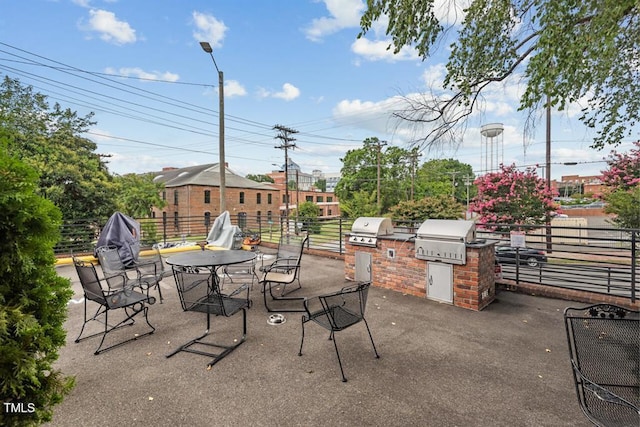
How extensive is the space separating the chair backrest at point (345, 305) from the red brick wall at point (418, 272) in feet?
6.34

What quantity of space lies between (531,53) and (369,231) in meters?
3.00

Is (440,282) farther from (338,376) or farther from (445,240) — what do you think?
(338,376)

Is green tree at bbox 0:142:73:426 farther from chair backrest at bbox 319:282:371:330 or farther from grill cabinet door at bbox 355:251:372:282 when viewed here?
grill cabinet door at bbox 355:251:372:282

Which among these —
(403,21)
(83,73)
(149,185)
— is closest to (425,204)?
(403,21)

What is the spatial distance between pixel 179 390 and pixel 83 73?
13658 mm

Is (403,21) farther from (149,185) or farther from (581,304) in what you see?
(149,185)

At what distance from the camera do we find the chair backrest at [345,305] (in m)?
2.38

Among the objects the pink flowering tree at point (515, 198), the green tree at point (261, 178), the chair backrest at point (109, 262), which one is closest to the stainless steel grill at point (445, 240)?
the chair backrest at point (109, 262)

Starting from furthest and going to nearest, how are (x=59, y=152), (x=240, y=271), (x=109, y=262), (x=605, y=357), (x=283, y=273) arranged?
(x=59, y=152), (x=240, y=271), (x=109, y=262), (x=283, y=273), (x=605, y=357)

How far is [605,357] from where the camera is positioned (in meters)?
1.52

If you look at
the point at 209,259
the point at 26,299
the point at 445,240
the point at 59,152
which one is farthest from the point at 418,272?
the point at 59,152

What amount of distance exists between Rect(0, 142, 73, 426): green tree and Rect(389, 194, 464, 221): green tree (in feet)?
48.2

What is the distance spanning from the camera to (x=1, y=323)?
1.17m

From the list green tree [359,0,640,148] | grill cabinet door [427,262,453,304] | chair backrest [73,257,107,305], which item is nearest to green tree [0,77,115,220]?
chair backrest [73,257,107,305]
